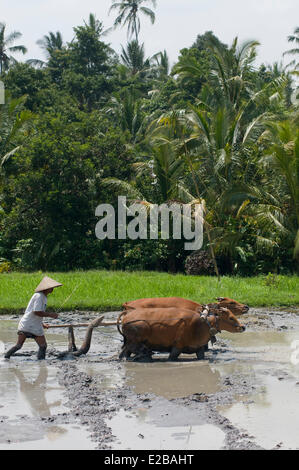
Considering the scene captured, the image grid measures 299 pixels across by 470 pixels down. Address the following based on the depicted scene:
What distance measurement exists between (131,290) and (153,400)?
357 inches

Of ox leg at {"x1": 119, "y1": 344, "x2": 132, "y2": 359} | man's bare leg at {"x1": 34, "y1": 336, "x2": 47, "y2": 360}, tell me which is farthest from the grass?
ox leg at {"x1": 119, "y1": 344, "x2": 132, "y2": 359}

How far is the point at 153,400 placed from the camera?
6859 millimetres

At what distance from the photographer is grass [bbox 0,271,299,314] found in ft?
47.6

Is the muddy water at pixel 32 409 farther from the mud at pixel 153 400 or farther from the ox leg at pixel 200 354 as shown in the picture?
the ox leg at pixel 200 354

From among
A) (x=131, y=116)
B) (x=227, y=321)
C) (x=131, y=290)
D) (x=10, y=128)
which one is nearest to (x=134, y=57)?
(x=131, y=116)

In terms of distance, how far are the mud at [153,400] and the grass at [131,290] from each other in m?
4.08

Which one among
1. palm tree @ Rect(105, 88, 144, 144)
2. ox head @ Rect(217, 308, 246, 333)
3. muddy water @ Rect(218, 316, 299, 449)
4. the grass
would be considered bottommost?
muddy water @ Rect(218, 316, 299, 449)

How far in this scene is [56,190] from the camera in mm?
21875

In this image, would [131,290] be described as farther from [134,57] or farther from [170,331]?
[134,57]

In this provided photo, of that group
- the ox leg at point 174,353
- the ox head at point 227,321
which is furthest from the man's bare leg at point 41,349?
the ox head at point 227,321

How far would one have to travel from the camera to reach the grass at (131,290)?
14508mm

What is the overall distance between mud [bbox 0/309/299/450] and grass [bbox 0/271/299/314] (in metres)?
4.08

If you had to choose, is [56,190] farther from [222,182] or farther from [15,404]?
[15,404]

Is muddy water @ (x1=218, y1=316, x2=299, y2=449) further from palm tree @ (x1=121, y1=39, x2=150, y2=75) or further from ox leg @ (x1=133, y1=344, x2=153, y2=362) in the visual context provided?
palm tree @ (x1=121, y1=39, x2=150, y2=75)
